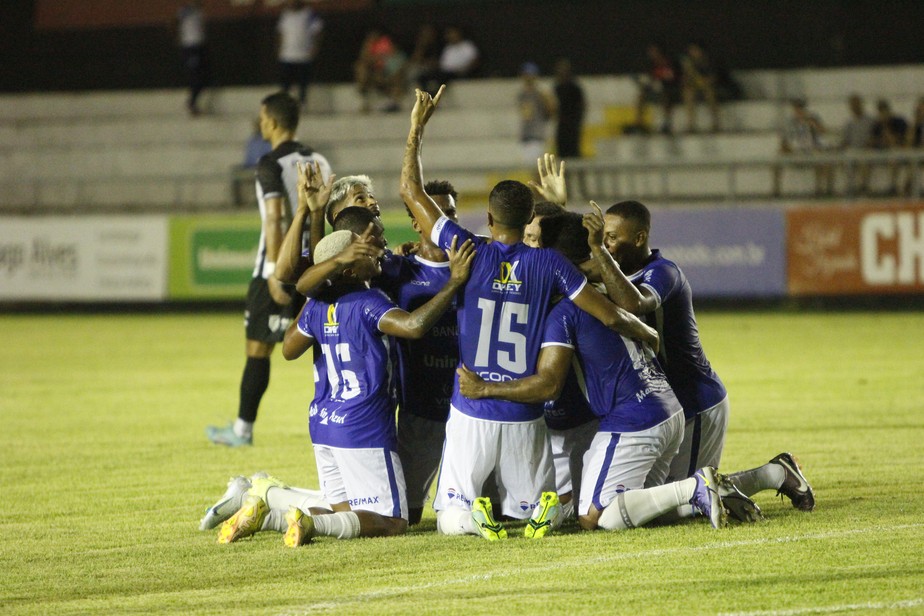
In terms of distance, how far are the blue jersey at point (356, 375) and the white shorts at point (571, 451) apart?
892 mm

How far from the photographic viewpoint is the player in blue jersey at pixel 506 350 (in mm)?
6348

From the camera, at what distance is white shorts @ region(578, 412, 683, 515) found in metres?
6.43

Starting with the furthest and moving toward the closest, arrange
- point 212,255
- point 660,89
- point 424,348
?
point 660,89 → point 212,255 → point 424,348

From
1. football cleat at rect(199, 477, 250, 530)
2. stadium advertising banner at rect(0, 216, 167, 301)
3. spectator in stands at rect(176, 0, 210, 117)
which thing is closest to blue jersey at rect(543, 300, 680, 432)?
football cleat at rect(199, 477, 250, 530)

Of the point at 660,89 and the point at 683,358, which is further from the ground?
the point at 660,89

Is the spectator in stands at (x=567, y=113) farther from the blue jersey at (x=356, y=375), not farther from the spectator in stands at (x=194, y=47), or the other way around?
the blue jersey at (x=356, y=375)

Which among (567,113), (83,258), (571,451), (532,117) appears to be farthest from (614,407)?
(83,258)

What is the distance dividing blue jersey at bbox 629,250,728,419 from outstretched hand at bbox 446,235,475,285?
1.03 metres

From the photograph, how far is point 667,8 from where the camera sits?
81.4 ft

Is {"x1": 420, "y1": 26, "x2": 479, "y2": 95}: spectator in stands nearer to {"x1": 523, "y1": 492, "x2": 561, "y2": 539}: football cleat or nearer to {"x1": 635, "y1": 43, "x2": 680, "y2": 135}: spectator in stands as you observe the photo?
{"x1": 635, "y1": 43, "x2": 680, "y2": 135}: spectator in stands

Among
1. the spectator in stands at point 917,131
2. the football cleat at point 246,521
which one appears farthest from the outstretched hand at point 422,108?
the spectator in stands at point 917,131

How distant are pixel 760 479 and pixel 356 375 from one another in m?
2.13

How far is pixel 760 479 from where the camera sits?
675 centimetres

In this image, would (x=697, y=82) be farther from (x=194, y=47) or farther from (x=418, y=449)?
(x=418, y=449)
